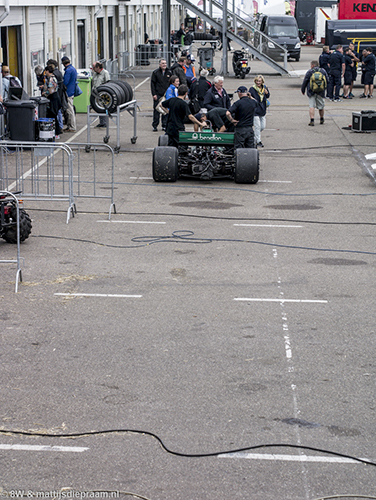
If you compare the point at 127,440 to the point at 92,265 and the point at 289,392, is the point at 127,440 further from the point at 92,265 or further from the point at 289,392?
the point at 92,265

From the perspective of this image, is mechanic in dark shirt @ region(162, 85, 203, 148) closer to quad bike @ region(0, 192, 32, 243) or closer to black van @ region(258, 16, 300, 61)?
quad bike @ region(0, 192, 32, 243)

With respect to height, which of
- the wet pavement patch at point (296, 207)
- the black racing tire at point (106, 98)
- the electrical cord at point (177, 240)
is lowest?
the electrical cord at point (177, 240)

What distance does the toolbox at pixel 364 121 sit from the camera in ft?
71.3

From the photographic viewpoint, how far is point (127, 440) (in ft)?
Result: 18.1

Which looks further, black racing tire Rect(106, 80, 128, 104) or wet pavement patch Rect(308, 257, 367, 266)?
black racing tire Rect(106, 80, 128, 104)

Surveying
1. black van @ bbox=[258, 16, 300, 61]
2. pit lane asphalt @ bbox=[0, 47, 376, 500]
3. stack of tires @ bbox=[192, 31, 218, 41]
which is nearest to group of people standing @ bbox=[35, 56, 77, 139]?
pit lane asphalt @ bbox=[0, 47, 376, 500]

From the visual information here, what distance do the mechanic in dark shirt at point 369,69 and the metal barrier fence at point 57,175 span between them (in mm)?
13785

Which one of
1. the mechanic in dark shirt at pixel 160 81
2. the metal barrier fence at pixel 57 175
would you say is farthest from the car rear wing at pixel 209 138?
the mechanic in dark shirt at pixel 160 81

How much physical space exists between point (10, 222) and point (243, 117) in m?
6.52

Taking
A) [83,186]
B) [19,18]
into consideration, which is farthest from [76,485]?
[19,18]

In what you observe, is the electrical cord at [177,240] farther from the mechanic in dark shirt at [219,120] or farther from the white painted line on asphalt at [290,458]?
the white painted line on asphalt at [290,458]

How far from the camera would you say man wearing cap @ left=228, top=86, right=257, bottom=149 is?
49.5ft

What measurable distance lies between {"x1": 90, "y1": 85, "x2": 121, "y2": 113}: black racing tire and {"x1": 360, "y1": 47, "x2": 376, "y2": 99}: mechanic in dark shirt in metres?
13.4

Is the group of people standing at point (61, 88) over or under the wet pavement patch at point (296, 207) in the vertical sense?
over
